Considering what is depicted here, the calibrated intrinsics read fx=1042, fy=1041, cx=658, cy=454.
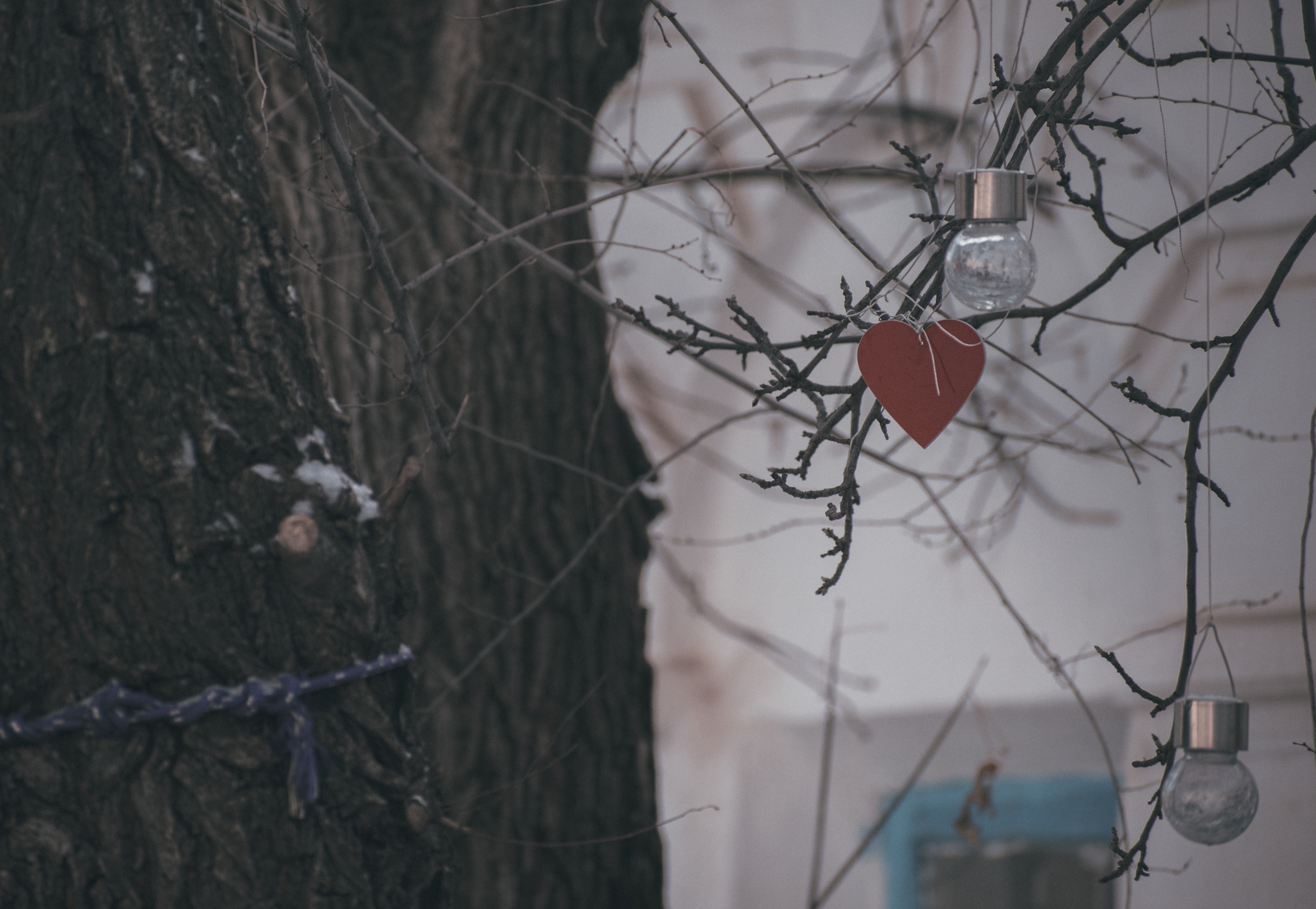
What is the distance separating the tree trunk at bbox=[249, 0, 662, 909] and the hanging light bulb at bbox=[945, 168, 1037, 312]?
738 millimetres

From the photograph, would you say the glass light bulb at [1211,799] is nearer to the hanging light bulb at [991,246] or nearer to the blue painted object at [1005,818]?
the hanging light bulb at [991,246]

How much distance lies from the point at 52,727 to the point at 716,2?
219 cm

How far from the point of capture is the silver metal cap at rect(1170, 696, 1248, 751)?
755mm

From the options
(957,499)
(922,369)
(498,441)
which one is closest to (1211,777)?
(922,369)

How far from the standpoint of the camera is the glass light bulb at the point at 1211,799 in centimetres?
74

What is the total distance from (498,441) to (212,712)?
0.63 metres

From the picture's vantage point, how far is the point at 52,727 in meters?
0.77

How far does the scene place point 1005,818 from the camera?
231cm

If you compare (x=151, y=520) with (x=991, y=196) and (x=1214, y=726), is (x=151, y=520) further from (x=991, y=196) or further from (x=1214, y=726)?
(x=1214, y=726)

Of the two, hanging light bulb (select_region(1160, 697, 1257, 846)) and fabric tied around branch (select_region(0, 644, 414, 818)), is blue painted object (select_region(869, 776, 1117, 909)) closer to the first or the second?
hanging light bulb (select_region(1160, 697, 1257, 846))

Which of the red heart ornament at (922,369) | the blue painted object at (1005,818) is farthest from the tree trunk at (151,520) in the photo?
the blue painted object at (1005,818)

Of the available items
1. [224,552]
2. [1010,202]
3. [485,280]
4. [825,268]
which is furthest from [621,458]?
[825,268]

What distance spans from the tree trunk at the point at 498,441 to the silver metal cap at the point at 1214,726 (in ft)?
2.55

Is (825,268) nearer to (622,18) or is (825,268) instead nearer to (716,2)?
(716,2)
